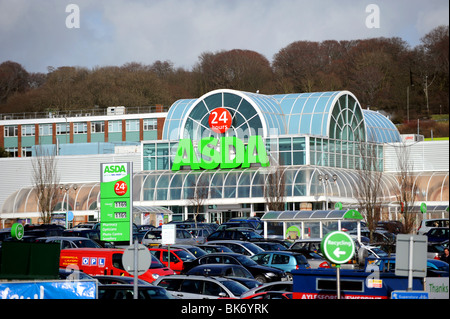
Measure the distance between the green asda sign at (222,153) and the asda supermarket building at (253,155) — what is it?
0.09 m

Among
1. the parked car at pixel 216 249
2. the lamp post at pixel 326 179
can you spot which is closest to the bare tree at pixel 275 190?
the lamp post at pixel 326 179

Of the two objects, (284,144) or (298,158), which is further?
(284,144)

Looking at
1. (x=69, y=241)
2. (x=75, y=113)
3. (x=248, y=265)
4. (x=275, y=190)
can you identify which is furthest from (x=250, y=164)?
(x=75, y=113)

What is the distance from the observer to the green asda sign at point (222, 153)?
6569 centimetres

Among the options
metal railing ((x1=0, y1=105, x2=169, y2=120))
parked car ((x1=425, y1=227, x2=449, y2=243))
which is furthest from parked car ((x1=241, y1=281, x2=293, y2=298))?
metal railing ((x1=0, y1=105, x2=169, y2=120))

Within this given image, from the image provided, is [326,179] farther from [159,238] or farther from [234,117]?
[159,238]

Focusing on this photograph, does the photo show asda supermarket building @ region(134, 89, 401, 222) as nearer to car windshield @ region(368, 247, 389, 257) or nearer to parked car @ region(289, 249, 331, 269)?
car windshield @ region(368, 247, 389, 257)

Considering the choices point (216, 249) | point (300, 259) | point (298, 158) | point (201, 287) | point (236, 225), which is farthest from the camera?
point (298, 158)

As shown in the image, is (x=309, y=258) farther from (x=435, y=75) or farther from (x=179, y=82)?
(x=179, y=82)

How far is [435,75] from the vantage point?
214 ft

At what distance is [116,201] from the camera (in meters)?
28.0

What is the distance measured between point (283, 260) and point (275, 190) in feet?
94.0

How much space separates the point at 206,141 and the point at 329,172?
36.6ft

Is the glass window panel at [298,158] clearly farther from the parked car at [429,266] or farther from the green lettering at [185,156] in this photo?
the parked car at [429,266]
